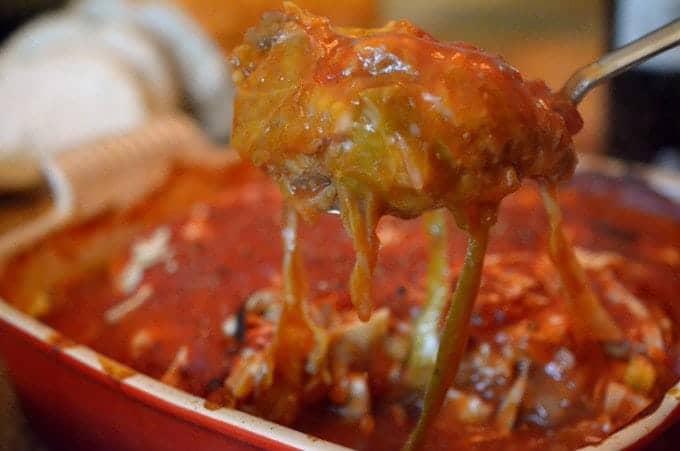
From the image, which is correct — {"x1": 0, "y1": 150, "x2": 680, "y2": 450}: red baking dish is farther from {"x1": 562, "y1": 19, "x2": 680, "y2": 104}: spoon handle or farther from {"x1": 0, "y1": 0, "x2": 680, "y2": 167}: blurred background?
{"x1": 0, "y1": 0, "x2": 680, "y2": 167}: blurred background

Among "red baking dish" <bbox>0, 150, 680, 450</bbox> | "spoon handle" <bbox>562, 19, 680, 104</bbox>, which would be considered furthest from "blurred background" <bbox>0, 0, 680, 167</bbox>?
"red baking dish" <bbox>0, 150, 680, 450</bbox>

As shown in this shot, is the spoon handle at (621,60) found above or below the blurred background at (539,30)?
above

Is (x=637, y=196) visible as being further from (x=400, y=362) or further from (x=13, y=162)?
(x=13, y=162)

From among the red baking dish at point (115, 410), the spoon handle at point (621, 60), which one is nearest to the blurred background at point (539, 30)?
the spoon handle at point (621, 60)

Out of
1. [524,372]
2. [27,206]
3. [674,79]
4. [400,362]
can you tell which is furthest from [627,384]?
[27,206]

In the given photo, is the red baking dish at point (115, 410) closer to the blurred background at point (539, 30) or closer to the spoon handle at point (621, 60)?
the spoon handle at point (621, 60)

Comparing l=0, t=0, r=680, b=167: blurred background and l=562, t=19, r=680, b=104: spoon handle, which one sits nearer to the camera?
l=562, t=19, r=680, b=104: spoon handle

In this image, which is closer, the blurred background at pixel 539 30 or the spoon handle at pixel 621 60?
the spoon handle at pixel 621 60

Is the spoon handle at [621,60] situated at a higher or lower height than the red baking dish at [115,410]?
higher
